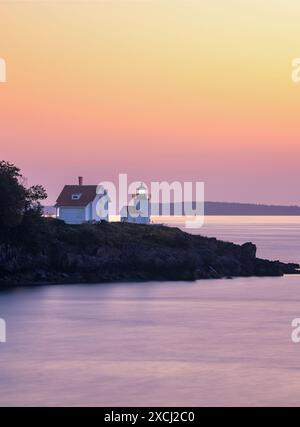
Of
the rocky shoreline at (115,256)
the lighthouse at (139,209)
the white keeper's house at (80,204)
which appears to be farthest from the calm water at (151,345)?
the lighthouse at (139,209)

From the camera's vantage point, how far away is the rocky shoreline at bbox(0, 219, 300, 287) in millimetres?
68375

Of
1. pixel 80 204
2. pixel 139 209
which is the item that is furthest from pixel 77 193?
pixel 139 209

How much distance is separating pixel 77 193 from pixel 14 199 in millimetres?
18437

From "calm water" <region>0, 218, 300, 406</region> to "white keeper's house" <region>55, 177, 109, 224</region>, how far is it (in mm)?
16966

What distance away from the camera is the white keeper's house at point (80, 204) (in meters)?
85.4

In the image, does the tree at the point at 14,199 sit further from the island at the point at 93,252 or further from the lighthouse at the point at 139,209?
the lighthouse at the point at 139,209

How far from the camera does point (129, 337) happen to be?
47438 millimetres

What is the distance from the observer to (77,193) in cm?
8669

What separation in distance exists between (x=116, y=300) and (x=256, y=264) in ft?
70.3

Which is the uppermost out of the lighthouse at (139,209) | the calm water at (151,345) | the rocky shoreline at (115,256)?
the lighthouse at (139,209)

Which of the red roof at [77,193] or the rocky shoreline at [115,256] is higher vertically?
the red roof at [77,193]

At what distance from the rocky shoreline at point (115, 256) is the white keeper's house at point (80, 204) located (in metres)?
4.78

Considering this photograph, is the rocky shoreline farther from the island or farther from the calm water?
the calm water
